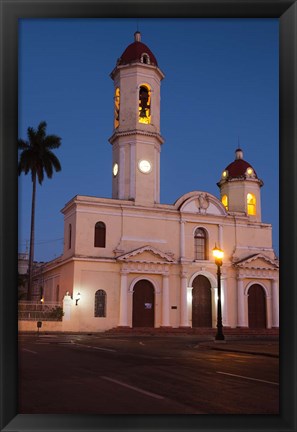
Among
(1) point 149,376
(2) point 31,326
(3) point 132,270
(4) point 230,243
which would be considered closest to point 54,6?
(1) point 149,376

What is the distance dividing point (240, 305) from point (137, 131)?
15616mm

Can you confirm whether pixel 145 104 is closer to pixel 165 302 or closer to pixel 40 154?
pixel 40 154

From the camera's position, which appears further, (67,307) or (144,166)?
(144,166)

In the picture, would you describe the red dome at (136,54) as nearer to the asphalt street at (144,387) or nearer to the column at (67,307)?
the column at (67,307)

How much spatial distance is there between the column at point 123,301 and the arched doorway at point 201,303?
19.0 feet

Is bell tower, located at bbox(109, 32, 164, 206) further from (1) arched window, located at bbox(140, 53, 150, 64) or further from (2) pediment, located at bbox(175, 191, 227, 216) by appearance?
(2) pediment, located at bbox(175, 191, 227, 216)

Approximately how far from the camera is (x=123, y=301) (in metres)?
37.6

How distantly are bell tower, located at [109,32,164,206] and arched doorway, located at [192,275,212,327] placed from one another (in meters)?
7.20

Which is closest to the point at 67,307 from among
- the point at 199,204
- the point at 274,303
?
the point at 199,204

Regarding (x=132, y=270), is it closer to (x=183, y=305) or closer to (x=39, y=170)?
(x=183, y=305)

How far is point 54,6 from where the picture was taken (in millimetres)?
3625

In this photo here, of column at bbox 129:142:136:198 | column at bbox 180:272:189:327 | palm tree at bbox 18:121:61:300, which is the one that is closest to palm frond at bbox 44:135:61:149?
palm tree at bbox 18:121:61:300

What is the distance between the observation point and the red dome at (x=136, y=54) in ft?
136

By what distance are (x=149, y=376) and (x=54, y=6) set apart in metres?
7.68
